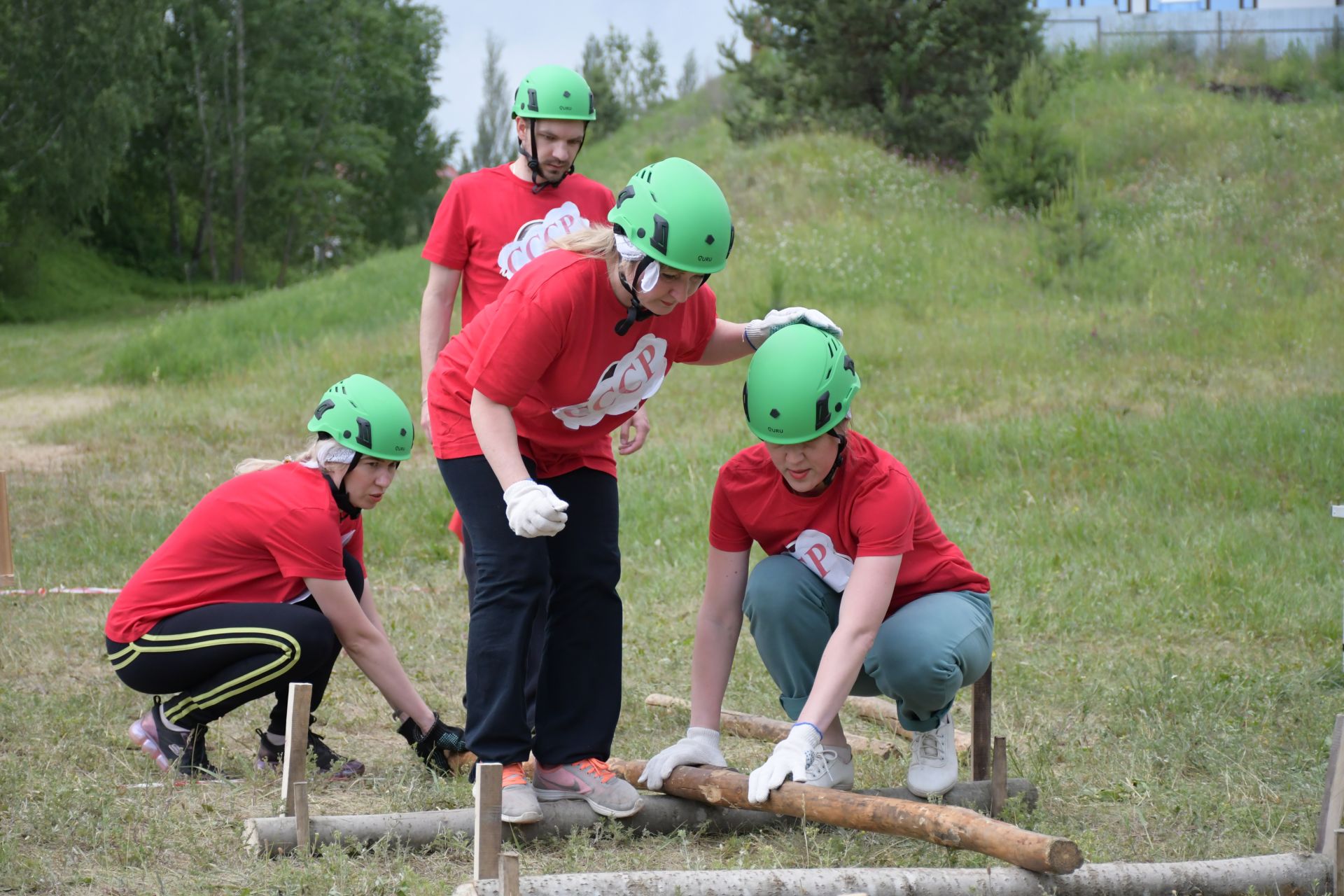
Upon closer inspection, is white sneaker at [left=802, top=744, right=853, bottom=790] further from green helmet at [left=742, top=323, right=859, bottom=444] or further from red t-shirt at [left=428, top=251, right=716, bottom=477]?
red t-shirt at [left=428, top=251, right=716, bottom=477]

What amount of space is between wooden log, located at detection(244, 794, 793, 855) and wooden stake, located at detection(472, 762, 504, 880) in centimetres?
57

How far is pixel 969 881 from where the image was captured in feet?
9.35

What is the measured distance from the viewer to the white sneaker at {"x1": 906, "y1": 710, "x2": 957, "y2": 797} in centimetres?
349

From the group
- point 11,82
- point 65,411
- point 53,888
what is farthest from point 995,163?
point 11,82

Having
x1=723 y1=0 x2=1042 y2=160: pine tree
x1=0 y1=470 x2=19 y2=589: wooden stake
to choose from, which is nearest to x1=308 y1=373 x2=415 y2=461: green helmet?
x1=0 y1=470 x2=19 y2=589: wooden stake

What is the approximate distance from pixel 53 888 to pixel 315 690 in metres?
1.11

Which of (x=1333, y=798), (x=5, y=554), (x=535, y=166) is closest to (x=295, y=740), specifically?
(x=535, y=166)

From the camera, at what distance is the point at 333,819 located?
128 inches

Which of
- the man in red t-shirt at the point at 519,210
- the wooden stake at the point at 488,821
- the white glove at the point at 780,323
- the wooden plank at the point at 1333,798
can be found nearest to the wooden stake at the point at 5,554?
the man in red t-shirt at the point at 519,210

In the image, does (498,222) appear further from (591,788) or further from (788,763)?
(788,763)

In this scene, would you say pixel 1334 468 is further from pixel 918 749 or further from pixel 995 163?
pixel 995 163

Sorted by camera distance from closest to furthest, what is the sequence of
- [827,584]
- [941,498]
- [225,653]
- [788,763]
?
1. [788,763]
2. [827,584]
3. [225,653]
4. [941,498]

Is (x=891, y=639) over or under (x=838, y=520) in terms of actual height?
under

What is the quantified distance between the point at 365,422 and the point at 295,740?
113 centimetres
